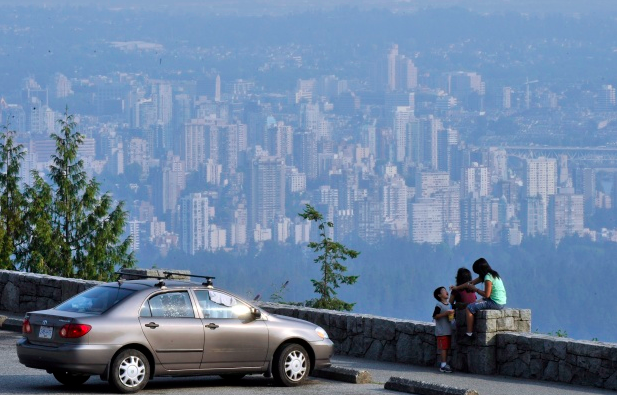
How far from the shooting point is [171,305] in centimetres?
1227

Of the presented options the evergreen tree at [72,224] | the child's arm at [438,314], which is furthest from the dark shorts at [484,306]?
the evergreen tree at [72,224]

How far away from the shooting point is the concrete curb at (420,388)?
482 inches

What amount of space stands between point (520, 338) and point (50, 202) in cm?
3057

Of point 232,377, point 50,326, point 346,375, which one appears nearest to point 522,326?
point 346,375

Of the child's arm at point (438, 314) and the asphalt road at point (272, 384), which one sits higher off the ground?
the child's arm at point (438, 314)

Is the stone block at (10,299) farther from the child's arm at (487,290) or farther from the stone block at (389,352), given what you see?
the child's arm at (487,290)

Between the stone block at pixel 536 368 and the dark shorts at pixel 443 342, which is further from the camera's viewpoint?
the dark shorts at pixel 443 342

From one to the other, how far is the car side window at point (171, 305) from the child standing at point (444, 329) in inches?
150

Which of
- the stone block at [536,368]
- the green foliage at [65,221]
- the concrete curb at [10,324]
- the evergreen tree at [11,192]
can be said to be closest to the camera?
the stone block at [536,368]

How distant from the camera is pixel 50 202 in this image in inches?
1689

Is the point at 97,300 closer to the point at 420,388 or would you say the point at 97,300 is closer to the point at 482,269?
the point at 420,388

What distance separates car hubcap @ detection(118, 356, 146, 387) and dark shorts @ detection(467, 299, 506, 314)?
4713 mm

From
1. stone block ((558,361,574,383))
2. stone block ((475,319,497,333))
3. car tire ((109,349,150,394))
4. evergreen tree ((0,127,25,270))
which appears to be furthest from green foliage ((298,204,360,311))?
car tire ((109,349,150,394))

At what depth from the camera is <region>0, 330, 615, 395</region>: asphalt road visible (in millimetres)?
12406
